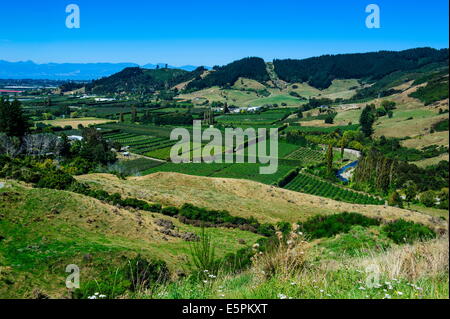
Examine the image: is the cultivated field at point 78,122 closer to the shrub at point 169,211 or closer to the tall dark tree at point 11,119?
the tall dark tree at point 11,119

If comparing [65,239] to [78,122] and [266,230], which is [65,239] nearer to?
[266,230]

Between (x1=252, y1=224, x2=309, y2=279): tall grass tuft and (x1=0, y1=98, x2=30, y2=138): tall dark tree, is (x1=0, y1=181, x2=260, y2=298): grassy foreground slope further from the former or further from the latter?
(x1=0, y1=98, x2=30, y2=138): tall dark tree

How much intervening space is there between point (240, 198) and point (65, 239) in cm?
2163

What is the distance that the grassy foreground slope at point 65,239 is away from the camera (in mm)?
12242

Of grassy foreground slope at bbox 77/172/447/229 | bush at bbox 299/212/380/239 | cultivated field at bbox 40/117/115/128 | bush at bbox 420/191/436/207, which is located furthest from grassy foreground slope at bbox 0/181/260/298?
cultivated field at bbox 40/117/115/128

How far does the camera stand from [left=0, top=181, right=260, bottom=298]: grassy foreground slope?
12242 mm

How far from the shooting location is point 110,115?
135 m

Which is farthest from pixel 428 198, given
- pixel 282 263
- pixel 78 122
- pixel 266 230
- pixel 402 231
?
pixel 78 122

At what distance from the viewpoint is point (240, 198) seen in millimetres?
36250

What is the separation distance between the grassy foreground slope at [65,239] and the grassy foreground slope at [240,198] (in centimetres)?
631

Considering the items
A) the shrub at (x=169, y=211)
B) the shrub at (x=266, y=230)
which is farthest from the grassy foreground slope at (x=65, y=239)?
the shrub at (x=169, y=211)

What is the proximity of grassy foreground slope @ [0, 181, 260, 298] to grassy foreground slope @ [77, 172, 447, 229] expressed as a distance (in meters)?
6.31
